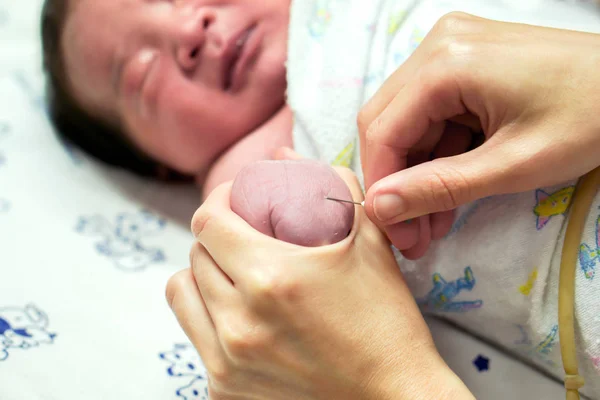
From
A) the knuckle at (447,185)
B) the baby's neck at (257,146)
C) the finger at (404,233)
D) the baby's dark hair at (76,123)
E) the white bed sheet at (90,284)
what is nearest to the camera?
the knuckle at (447,185)

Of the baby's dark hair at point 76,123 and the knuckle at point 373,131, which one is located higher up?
the knuckle at point 373,131

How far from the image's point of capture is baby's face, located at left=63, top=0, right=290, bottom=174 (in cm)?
123

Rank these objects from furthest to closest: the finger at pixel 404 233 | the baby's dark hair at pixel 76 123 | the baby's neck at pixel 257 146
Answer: the baby's dark hair at pixel 76 123 < the baby's neck at pixel 257 146 < the finger at pixel 404 233

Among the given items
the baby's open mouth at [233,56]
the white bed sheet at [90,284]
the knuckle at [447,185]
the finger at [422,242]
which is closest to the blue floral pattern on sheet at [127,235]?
the white bed sheet at [90,284]

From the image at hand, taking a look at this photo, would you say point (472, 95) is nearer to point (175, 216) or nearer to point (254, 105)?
point (254, 105)

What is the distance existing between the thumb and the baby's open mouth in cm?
64

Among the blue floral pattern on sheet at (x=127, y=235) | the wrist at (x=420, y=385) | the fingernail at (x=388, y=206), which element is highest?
the fingernail at (x=388, y=206)

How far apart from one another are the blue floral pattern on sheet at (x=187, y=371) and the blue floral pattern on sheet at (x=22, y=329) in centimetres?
22

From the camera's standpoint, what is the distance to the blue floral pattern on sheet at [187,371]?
90 centimetres

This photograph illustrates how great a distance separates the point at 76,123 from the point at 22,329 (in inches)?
27.8

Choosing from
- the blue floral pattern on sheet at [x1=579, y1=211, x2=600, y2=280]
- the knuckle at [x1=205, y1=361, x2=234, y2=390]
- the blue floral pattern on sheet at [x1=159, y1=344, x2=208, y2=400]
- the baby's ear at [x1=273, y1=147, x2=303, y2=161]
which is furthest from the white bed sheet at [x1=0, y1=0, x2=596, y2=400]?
the baby's ear at [x1=273, y1=147, x2=303, y2=161]

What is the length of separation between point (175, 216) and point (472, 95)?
886mm

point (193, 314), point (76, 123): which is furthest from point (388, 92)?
point (76, 123)

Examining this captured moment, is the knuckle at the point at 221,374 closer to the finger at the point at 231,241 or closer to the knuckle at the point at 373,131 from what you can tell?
the finger at the point at 231,241
